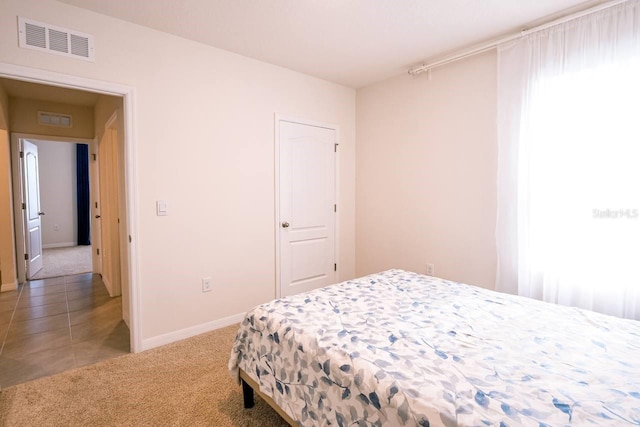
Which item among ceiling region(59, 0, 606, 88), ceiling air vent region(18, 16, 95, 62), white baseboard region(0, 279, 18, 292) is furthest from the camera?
white baseboard region(0, 279, 18, 292)

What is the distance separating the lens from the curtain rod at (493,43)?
7.02ft

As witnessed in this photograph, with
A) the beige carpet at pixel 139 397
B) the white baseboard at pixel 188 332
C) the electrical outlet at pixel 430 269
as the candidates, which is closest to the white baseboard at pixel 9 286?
the beige carpet at pixel 139 397

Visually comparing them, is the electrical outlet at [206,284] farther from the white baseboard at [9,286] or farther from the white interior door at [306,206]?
the white baseboard at [9,286]

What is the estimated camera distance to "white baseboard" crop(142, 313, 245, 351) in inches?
103

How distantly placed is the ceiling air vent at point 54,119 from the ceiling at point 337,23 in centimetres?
291

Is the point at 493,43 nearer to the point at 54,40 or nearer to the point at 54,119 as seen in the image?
the point at 54,40

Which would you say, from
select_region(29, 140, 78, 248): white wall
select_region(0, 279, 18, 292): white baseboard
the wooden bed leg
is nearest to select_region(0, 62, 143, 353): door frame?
the wooden bed leg

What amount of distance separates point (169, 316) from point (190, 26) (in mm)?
2339

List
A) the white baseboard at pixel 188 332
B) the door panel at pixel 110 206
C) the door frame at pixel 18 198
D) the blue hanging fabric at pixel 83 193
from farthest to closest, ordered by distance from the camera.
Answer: the blue hanging fabric at pixel 83 193 < the door frame at pixel 18 198 < the door panel at pixel 110 206 < the white baseboard at pixel 188 332

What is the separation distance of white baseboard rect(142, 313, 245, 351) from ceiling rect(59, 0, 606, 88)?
8.12 feet

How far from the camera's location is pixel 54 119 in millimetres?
4379

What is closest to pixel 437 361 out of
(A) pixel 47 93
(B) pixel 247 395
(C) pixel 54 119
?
(B) pixel 247 395

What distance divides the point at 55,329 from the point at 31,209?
2776 millimetres

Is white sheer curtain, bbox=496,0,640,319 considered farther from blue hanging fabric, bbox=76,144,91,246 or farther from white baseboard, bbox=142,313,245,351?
blue hanging fabric, bbox=76,144,91,246
